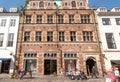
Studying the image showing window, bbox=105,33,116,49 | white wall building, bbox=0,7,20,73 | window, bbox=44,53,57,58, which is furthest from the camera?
window, bbox=105,33,116,49

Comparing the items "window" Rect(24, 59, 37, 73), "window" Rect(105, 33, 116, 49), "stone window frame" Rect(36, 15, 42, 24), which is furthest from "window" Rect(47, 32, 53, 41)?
"window" Rect(105, 33, 116, 49)

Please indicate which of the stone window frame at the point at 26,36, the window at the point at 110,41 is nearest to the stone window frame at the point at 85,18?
→ the window at the point at 110,41

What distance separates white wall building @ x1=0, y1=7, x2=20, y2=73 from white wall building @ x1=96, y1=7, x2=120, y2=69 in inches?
570

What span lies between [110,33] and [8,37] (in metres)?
17.1

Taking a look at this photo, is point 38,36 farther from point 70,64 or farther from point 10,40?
point 70,64

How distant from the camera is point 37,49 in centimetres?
2303

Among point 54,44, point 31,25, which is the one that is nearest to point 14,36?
point 31,25

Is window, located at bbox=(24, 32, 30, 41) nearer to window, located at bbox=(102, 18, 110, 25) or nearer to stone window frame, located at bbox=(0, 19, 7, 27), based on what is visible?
stone window frame, located at bbox=(0, 19, 7, 27)

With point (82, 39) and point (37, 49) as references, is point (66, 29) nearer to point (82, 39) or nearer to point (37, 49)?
point (82, 39)

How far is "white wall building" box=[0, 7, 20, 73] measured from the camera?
22453 mm

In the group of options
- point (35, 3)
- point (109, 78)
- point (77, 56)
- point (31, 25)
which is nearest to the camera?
point (109, 78)

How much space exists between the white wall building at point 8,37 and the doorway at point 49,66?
5.14 metres

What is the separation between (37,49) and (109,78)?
638 inches

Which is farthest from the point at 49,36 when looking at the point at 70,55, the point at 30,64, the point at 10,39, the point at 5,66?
the point at 5,66
